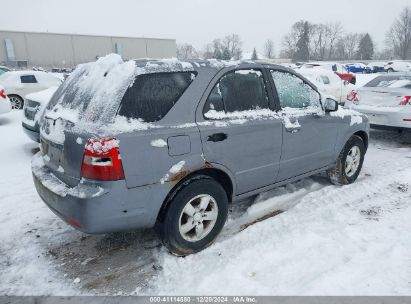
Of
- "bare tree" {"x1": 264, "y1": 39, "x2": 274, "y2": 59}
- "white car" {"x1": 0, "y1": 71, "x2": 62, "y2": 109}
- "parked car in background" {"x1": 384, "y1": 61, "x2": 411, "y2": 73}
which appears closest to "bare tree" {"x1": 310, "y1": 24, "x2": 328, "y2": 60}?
"bare tree" {"x1": 264, "y1": 39, "x2": 274, "y2": 59}

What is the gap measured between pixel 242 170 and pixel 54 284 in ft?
6.47

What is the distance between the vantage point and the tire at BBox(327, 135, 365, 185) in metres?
4.94

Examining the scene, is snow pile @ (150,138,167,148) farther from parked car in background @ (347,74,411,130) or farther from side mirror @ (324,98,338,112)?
parked car in background @ (347,74,411,130)

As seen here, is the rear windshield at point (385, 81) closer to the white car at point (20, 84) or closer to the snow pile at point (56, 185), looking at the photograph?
the snow pile at point (56, 185)

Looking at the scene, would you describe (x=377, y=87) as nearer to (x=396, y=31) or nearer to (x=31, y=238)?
(x=31, y=238)

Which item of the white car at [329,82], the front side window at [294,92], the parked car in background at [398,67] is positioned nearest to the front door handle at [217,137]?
the front side window at [294,92]

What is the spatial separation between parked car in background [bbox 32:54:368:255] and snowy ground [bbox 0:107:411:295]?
14.2 inches

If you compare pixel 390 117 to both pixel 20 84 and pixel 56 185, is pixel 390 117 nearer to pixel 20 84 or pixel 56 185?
pixel 56 185

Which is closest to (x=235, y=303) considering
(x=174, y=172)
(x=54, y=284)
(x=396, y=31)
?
(x=174, y=172)

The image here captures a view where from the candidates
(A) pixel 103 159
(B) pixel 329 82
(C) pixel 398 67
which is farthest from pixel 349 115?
(C) pixel 398 67

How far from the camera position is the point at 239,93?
3555mm

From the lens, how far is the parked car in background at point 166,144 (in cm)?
275

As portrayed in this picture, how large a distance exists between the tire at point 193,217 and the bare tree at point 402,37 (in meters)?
106

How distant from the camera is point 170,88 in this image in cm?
306
